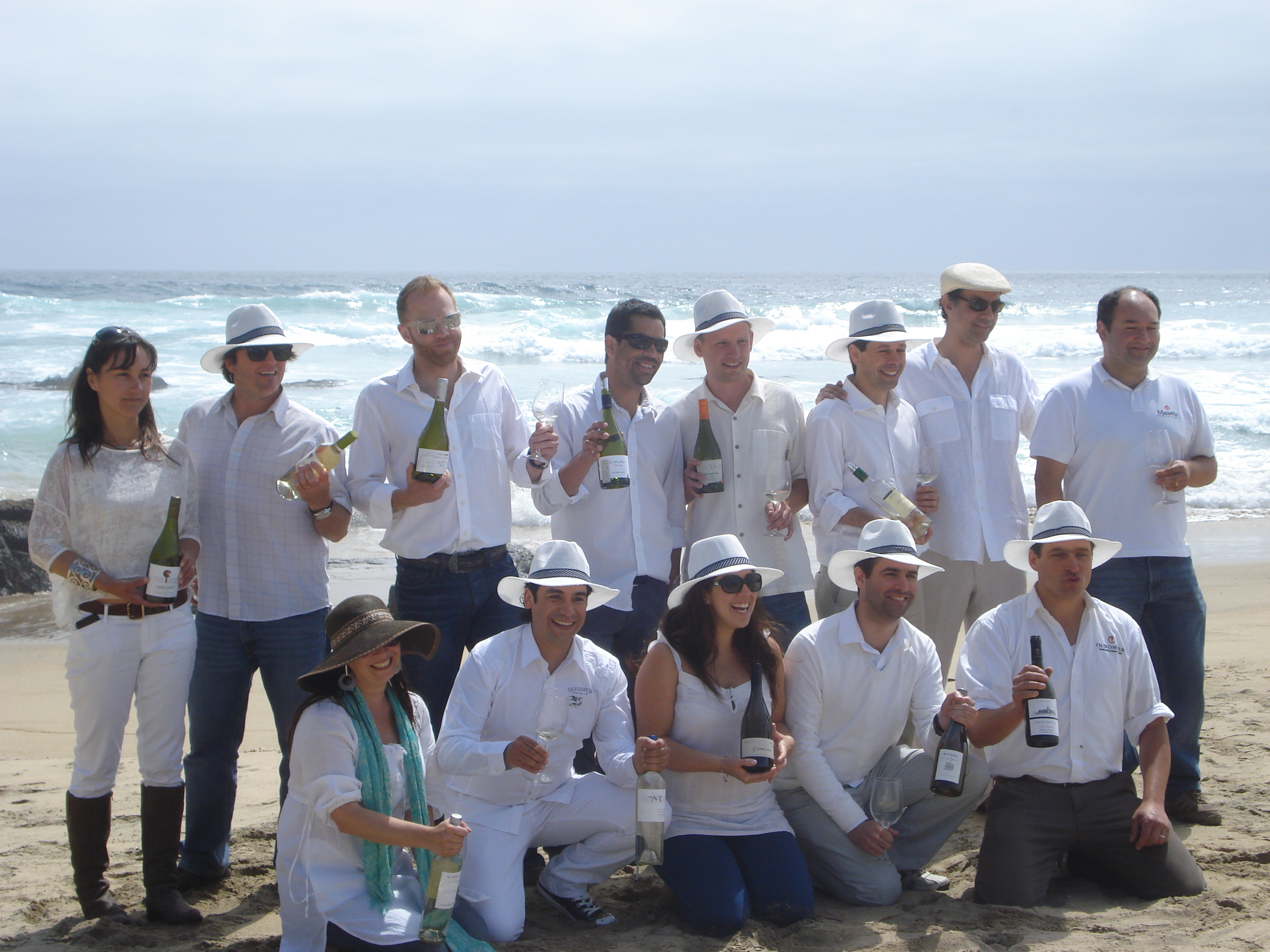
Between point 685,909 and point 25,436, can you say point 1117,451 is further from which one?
point 25,436

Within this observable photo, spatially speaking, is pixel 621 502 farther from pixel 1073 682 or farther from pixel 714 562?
pixel 1073 682

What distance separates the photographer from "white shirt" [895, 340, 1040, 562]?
5.34m

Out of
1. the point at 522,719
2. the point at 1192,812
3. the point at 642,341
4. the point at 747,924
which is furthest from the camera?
the point at 642,341

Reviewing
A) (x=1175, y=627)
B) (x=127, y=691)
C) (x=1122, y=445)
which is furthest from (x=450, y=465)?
(x=1175, y=627)

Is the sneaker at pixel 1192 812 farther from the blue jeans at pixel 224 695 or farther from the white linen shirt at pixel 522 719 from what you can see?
the blue jeans at pixel 224 695

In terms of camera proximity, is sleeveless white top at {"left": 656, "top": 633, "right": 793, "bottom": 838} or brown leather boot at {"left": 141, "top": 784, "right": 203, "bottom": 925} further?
sleeveless white top at {"left": 656, "top": 633, "right": 793, "bottom": 838}

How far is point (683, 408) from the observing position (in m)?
5.47

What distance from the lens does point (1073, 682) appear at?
444 centimetres

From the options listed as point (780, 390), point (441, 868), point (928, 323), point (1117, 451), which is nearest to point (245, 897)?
point (441, 868)

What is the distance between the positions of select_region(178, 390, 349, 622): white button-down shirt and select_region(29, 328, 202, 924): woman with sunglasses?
0.74 ft

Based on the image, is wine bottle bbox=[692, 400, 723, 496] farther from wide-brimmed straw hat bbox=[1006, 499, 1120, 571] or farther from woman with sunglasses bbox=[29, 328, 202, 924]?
woman with sunglasses bbox=[29, 328, 202, 924]

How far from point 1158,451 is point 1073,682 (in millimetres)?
1338

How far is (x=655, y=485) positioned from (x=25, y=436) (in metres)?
15.9

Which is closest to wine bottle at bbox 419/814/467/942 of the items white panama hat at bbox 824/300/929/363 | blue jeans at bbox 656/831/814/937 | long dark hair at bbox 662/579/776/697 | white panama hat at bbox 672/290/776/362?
blue jeans at bbox 656/831/814/937
